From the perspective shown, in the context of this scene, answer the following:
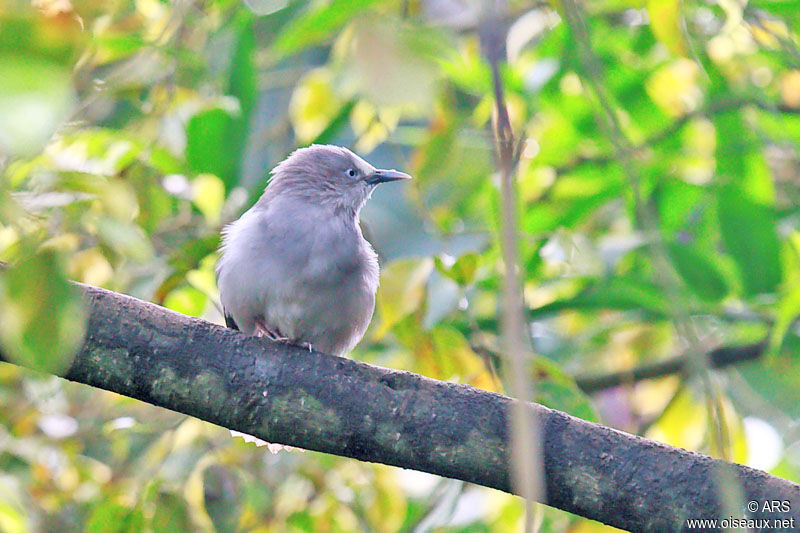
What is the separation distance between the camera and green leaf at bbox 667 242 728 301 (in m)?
3.92

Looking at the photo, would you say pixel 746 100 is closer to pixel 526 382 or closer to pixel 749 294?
pixel 749 294

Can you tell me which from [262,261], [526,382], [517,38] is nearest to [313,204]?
[262,261]

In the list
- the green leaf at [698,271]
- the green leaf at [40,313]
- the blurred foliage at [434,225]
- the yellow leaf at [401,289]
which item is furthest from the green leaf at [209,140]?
the green leaf at [40,313]

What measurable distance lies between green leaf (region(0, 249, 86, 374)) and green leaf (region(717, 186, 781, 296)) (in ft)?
11.6

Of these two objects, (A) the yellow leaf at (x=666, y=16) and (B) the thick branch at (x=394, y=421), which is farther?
(B) the thick branch at (x=394, y=421)

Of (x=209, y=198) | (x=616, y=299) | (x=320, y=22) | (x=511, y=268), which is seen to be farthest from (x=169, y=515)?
(x=511, y=268)

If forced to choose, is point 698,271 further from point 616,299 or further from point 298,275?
point 298,275

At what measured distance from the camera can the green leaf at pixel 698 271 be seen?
12.9ft

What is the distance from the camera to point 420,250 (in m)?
3.74

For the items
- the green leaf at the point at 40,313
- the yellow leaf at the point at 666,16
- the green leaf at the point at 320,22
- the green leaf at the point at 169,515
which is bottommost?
the green leaf at the point at 169,515

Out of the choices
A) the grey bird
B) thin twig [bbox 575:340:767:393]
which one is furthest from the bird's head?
thin twig [bbox 575:340:767:393]

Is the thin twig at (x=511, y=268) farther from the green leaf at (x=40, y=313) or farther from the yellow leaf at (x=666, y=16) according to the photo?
the yellow leaf at (x=666, y=16)

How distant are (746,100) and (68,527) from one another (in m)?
3.49

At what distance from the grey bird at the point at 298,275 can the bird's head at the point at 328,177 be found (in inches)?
5.5
